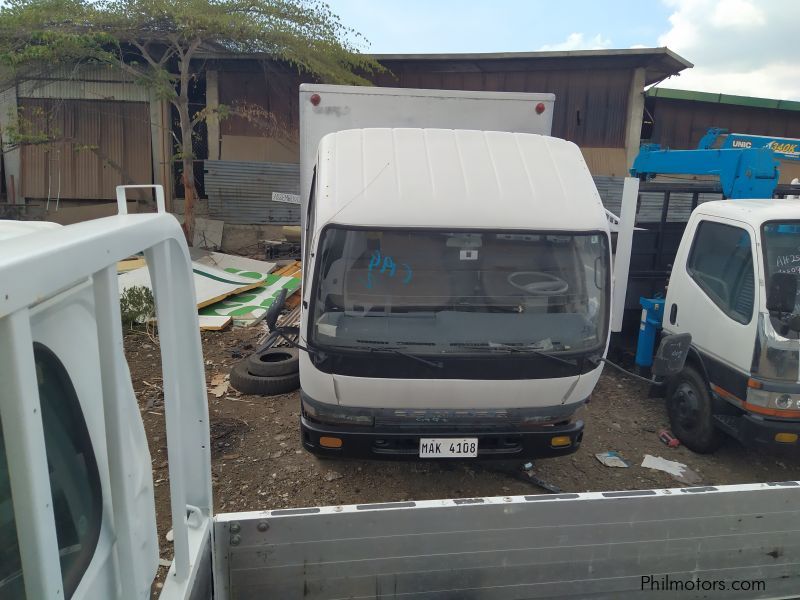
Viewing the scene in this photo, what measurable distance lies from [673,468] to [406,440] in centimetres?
240

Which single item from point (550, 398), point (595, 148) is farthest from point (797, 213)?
point (595, 148)

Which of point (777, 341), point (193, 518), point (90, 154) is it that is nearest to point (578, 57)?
point (777, 341)

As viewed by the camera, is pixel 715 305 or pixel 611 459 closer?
pixel 715 305

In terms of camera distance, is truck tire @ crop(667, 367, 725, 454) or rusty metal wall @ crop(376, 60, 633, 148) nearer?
truck tire @ crop(667, 367, 725, 454)

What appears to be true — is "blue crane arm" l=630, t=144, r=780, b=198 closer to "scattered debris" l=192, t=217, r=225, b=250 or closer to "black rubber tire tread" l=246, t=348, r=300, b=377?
"black rubber tire tread" l=246, t=348, r=300, b=377

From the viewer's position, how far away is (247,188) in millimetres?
13039

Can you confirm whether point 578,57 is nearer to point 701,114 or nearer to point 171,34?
point 701,114

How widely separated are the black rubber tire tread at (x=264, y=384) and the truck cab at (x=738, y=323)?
3664 millimetres

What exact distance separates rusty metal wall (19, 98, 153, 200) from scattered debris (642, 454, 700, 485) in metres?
12.4

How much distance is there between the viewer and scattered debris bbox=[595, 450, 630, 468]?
180 inches

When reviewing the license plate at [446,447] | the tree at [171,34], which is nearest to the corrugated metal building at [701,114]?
the tree at [171,34]

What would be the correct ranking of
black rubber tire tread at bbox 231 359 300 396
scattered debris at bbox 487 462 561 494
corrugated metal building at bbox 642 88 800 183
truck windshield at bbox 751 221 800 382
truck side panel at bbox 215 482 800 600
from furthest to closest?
corrugated metal building at bbox 642 88 800 183 < black rubber tire tread at bbox 231 359 300 396 < scattered debris at bbox 487 462 561 494 < truck windshield at bbox 751 221 800 382 < truck side panel at bbox 215 482 800 600

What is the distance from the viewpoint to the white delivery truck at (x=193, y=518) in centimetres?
87

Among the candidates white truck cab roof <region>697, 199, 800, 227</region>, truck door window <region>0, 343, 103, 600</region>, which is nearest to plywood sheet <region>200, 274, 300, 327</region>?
white truck cab roof <region>697, 199, 800, 227</region>
